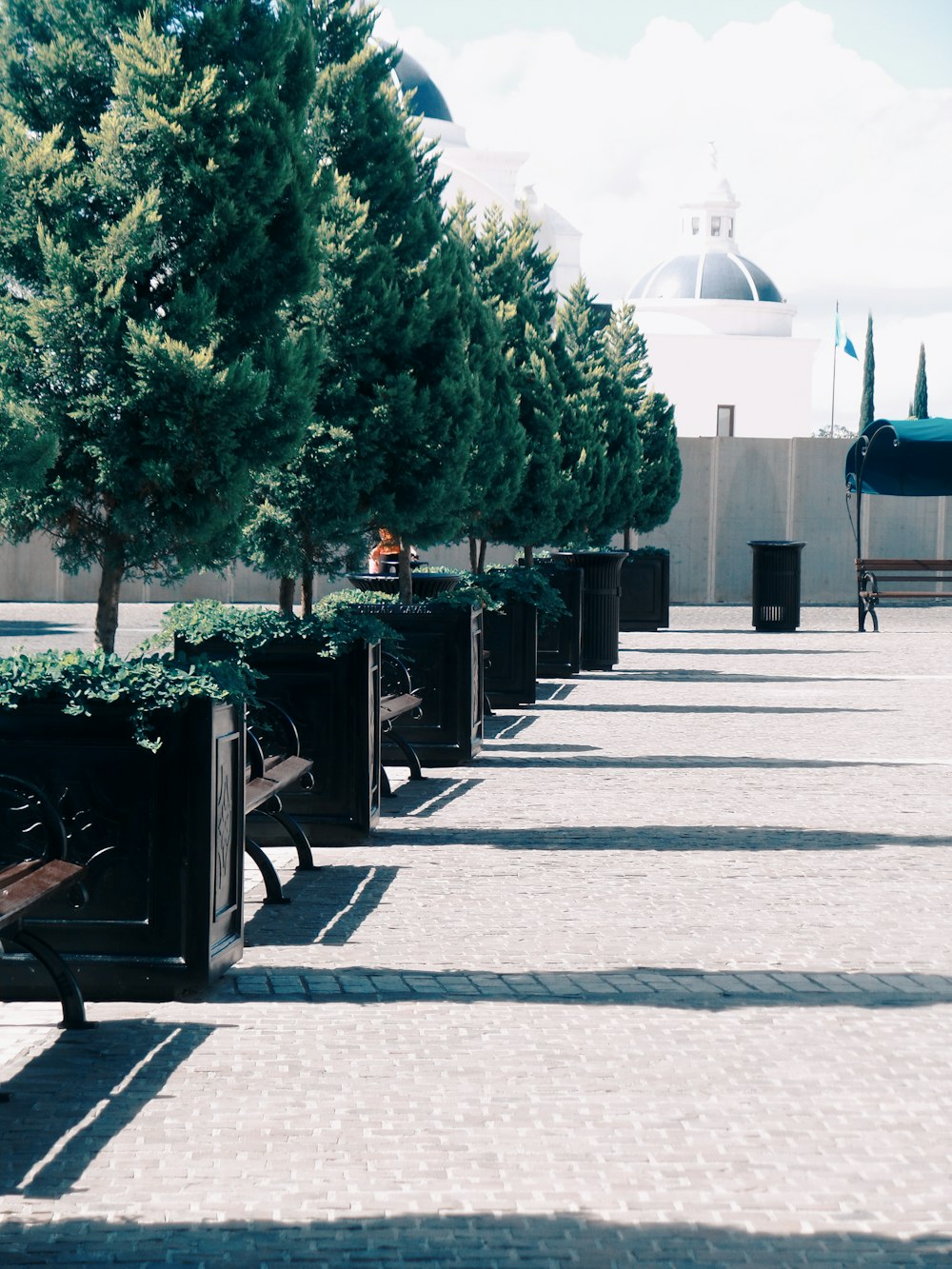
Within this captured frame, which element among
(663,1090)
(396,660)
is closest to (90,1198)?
(663,1090)

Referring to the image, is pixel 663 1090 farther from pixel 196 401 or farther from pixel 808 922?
pixel 196 401

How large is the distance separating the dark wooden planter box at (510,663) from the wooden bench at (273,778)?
758 cm

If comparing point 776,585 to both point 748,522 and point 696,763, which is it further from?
point 696,763

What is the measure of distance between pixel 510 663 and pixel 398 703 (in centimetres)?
543

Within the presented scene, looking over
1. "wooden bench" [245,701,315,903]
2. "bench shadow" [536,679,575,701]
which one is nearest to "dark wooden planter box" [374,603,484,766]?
"wooden bench" [245,701,315,903]

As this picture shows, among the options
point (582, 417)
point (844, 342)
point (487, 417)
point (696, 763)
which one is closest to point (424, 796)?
point (696, 763)

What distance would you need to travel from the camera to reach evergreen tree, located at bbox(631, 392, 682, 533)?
116 ft

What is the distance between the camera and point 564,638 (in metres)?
21.0

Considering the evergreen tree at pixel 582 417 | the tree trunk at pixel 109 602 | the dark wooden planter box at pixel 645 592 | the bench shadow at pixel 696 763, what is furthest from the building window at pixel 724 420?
the tree trunk at pixel 109 602

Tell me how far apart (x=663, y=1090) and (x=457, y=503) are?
9.71 metres

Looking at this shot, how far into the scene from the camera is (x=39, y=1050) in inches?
213

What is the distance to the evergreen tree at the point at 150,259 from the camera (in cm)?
959

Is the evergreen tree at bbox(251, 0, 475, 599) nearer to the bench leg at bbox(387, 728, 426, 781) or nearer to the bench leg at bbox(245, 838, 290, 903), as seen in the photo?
the bench leg at bbox(387, 728, 426, 781)

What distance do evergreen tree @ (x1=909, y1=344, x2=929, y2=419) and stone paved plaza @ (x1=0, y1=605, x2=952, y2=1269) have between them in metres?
86.5
